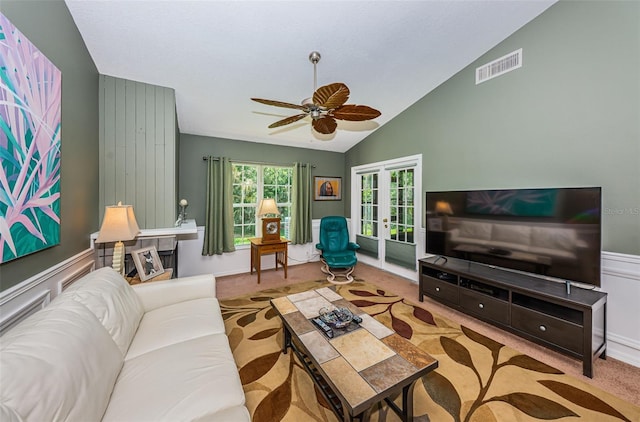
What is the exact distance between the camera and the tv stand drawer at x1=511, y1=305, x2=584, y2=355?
1.90 m

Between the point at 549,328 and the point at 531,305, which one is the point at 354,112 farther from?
the point at 549,328

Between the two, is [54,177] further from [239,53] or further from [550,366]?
[550,366]

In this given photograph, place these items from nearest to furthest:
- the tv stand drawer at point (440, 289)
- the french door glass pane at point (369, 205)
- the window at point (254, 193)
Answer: the tv stand drawer at point (440, 289) < the window at point (254, 193) < the french door glass pane at point (369, 205)

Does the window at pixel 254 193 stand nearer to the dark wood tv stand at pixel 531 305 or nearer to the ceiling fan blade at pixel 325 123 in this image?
the ceiling fan blade at pixel 325 123

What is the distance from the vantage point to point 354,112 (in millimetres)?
2023

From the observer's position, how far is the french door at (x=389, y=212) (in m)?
3.81

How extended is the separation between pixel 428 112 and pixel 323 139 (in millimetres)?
1734

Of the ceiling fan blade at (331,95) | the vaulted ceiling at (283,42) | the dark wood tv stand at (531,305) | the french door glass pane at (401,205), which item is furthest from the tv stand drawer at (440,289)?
the vaulted ceiling at (283,42)

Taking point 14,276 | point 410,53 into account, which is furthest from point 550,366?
point 14,276

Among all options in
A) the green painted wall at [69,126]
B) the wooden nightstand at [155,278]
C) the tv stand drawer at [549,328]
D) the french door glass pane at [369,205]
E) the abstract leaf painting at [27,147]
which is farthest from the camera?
the french door glass pane at [369,205]

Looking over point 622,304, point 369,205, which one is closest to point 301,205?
point 369,205

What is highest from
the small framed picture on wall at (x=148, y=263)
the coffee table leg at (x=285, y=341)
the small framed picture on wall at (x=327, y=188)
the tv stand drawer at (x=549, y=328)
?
the small framed picture on wall at (x=327, y=188)

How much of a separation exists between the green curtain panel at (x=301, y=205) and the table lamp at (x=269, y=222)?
65 cm

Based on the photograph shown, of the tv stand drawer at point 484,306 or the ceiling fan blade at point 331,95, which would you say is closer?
the ceiling fan blade at point 331,95
